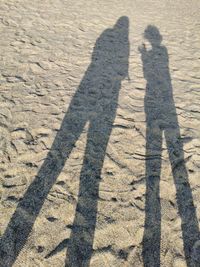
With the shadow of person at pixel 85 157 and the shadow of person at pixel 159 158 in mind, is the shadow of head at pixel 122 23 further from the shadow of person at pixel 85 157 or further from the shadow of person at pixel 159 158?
the shadow of person at pixel 159 158

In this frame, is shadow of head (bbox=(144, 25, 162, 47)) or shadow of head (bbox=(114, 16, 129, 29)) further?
shadow of head (bbox=(114, 16, 129, 29))

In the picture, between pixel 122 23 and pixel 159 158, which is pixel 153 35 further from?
pixel 159 158

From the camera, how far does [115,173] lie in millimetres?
4285

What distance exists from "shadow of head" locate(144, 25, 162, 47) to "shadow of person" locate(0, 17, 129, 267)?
4.23 ft

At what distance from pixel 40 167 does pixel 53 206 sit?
0.71 meters

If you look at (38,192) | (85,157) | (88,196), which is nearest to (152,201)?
(88,196)

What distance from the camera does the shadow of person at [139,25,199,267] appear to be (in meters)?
3.52

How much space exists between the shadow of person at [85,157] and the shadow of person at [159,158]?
0.66 m

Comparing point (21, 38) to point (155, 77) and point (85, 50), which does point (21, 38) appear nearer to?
point (85, 50)

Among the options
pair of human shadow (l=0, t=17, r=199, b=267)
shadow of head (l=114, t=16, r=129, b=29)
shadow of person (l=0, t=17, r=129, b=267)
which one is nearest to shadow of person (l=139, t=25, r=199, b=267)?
pair of human shadow (l=0, t=17, r=199, b=267)

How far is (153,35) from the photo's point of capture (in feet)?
29.8

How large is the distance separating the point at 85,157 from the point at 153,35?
5979 millimetres

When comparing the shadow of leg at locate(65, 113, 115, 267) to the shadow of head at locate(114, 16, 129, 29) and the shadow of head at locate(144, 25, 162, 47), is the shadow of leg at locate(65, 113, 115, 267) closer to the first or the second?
the shadow of head at locate(144, 25, 162, 47)

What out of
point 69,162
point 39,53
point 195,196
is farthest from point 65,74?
point 195,196
